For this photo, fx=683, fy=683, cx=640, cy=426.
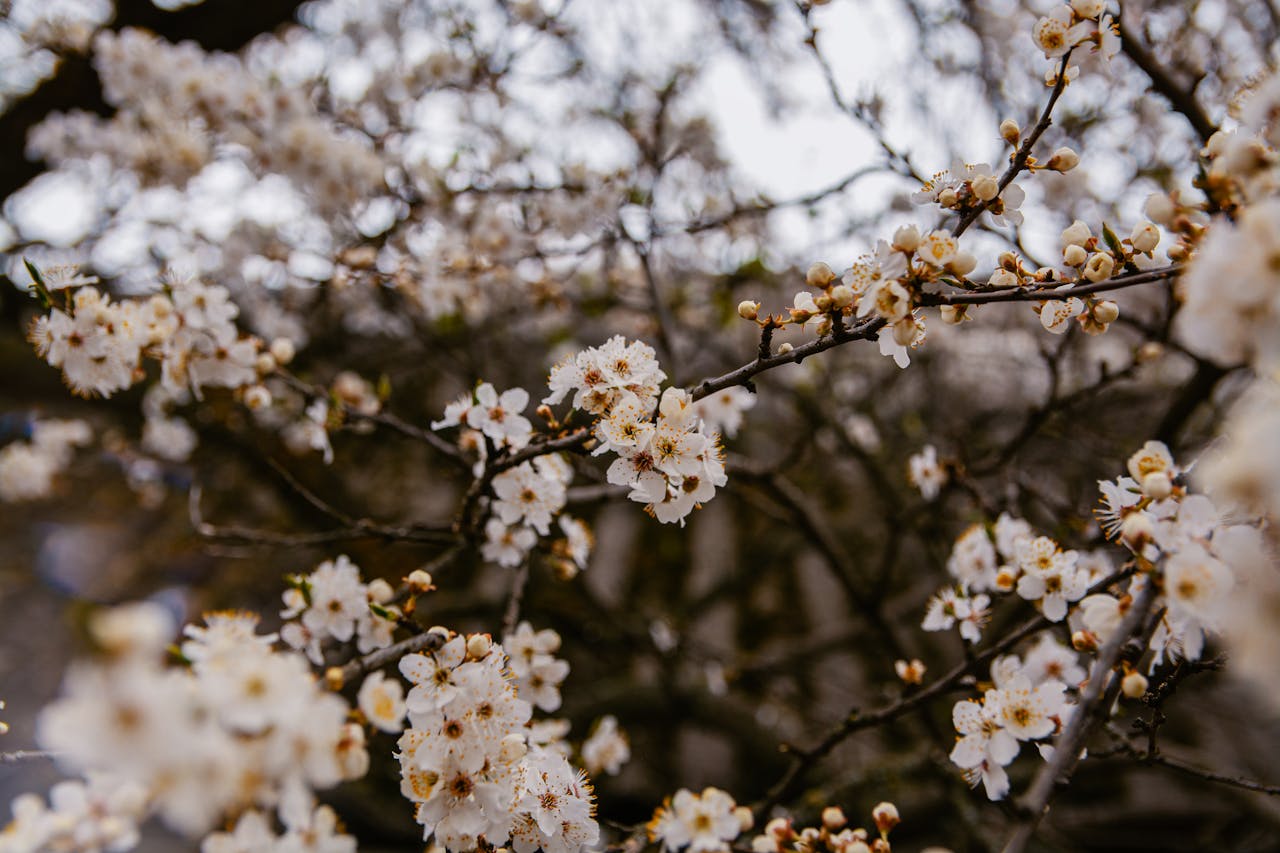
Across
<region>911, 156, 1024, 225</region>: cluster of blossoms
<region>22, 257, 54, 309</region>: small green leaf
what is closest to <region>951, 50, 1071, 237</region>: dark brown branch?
<region>911, 156, 1024, 225</region>: cluster of blossoms

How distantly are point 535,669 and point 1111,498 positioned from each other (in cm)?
126

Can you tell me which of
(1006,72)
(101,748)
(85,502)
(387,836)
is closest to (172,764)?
(101,748)

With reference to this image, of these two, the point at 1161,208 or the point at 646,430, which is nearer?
the point at 1161,208

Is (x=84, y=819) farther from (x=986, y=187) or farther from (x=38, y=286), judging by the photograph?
(x=986, y=187)

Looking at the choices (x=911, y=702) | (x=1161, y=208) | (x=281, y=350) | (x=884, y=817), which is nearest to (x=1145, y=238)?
(x=1161, y=208)

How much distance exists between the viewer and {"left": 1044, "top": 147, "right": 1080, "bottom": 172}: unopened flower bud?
1.25 m

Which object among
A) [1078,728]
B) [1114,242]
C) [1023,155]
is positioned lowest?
[1078,728]

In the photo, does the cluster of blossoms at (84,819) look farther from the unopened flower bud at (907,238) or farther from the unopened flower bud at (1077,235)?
the unopened flower bud at (1077,235)

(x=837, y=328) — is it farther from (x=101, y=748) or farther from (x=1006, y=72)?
(x=1006, y=72)

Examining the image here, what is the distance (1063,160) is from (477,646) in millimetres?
1381

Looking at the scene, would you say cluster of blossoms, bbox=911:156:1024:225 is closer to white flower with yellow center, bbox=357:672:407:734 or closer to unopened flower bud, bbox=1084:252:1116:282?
unopened flower bud, bbox=1084:252:1116:282

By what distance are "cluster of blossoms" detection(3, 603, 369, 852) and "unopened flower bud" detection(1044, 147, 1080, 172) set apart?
1.45 meters

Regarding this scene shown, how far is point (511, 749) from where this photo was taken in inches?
46.7

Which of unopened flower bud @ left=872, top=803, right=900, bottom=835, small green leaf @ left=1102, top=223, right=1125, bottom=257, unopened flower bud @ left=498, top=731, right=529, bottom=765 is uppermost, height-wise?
small green leaf @ left=1102, top=223, right=1125, bottom=257
